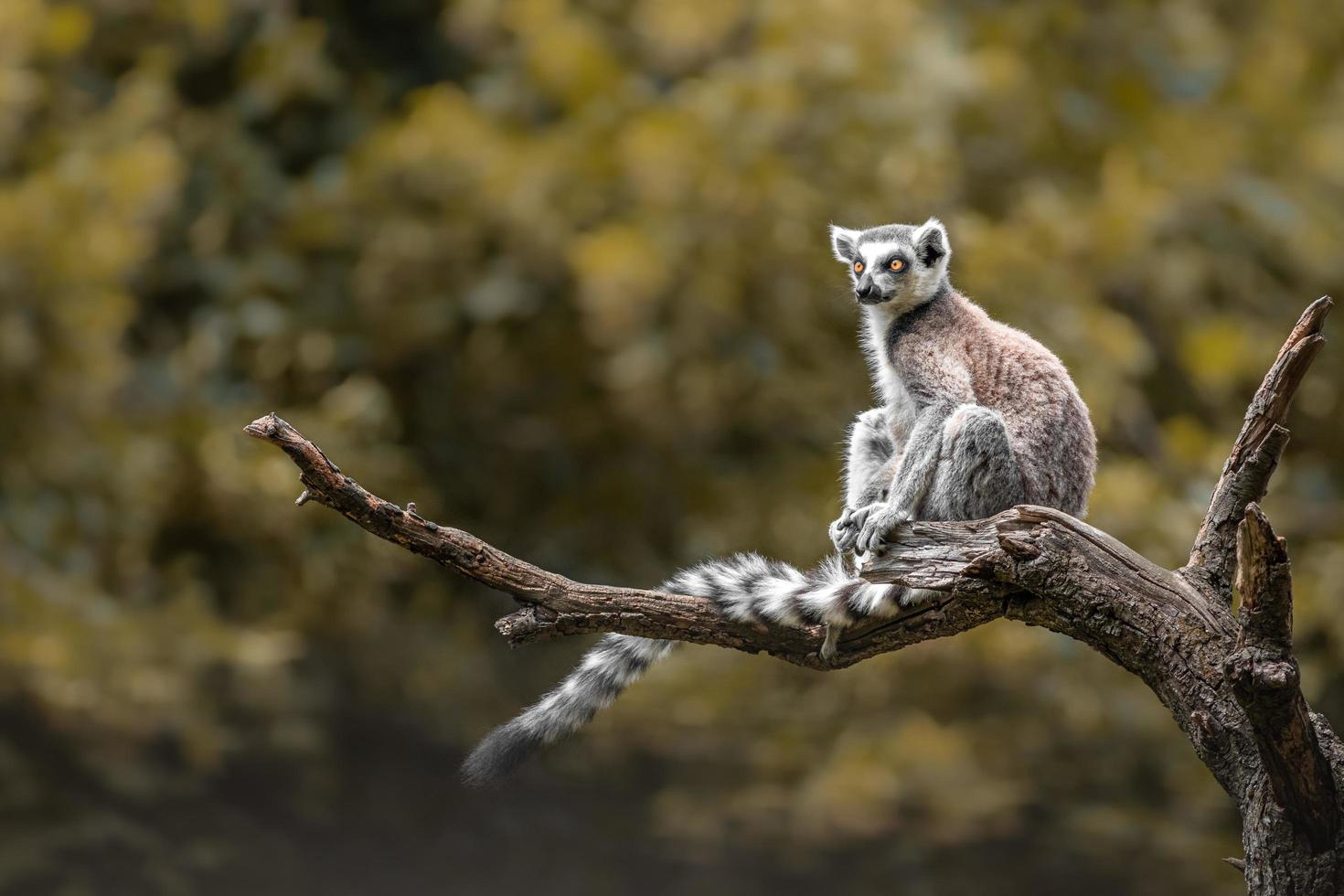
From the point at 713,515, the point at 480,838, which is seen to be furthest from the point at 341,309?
the point at 480,838

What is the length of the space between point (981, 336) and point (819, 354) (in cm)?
434

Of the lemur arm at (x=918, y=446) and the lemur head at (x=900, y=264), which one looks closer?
the lemur arm at (x=918, y=446)

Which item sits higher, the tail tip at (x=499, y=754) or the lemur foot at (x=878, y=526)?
the lemur foot at (x=878, y=526)

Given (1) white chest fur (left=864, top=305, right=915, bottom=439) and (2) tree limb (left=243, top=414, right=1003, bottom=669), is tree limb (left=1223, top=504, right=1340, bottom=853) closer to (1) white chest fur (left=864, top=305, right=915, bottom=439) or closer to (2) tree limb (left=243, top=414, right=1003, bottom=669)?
(2) tree limb (left=243, top=414, right=1003, bottom=669)

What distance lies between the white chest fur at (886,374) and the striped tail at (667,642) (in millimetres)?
492

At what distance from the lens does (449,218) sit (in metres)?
7.64

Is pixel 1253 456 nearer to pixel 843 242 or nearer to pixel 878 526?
pixel 878 526

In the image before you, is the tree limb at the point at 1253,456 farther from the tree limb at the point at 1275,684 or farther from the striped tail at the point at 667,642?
the striped tail at the point at 667,642

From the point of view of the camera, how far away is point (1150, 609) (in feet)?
7.54

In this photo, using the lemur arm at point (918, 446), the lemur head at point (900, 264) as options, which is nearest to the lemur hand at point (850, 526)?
the lemur arm at point (918, 446)

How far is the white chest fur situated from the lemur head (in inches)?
2.3

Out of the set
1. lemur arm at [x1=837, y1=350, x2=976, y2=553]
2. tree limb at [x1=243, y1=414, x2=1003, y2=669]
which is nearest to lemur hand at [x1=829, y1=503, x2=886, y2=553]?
lemur arm at [x1=837, y1=350, x2=976, y2=553]

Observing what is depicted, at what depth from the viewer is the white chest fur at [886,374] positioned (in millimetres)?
3104

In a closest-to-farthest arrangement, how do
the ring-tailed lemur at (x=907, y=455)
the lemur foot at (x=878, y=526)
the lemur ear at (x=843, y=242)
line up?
the ring-tailed lemur at (x=907, y=455) → the lemur foot at (x=878, y=526) → the lemur ear at (x=843, y=242)
